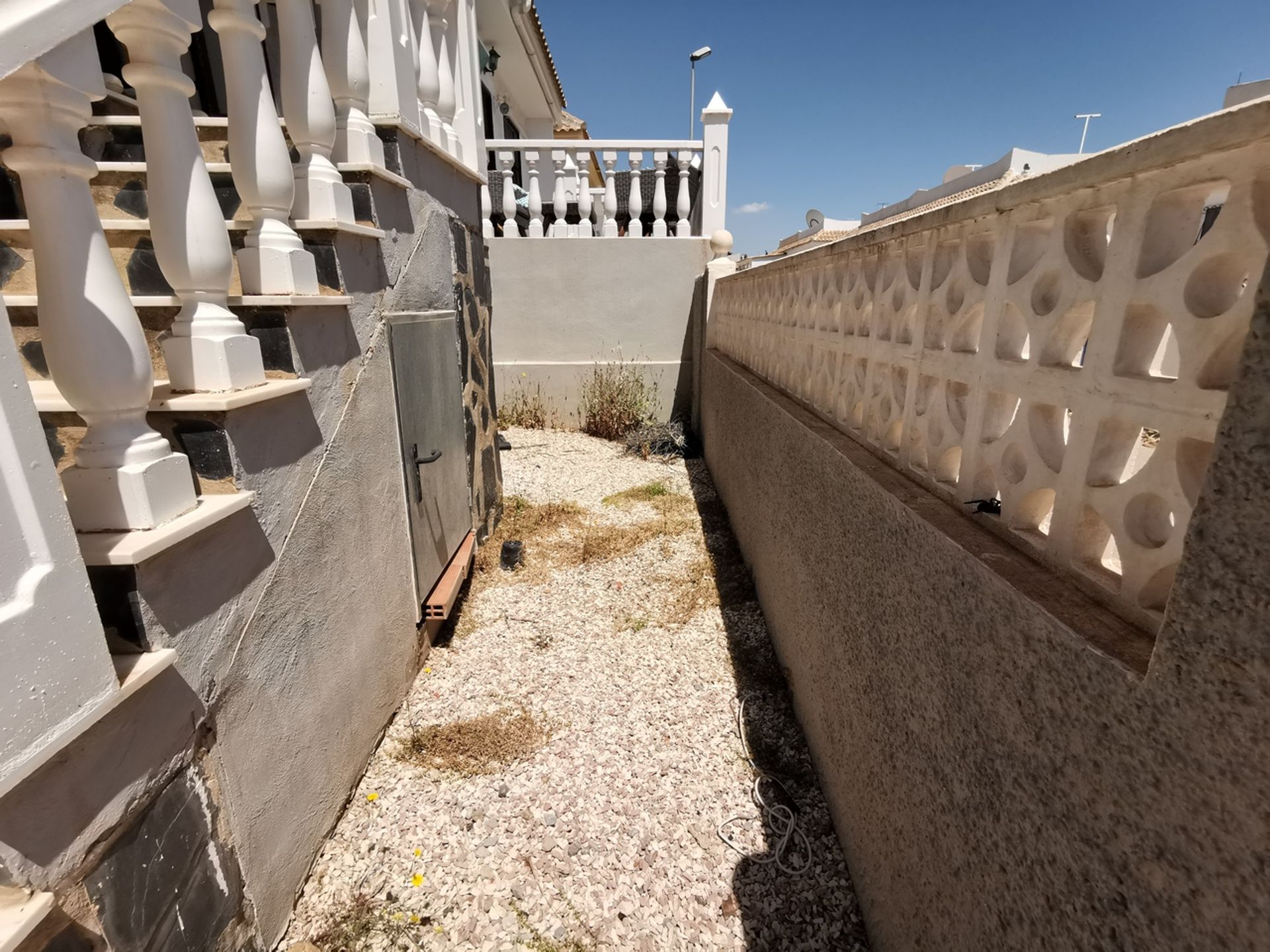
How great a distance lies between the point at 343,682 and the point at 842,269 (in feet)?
7.91

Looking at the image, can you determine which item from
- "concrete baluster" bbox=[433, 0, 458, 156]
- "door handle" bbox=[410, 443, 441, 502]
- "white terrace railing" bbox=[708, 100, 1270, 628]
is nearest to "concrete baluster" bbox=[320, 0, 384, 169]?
"concrete baluster" bbox=[433, 0, 458, 156]

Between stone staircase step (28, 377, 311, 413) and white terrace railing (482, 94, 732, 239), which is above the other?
white terrace railing (482, 94, 732, 239)

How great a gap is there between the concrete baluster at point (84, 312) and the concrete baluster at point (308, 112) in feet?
3.16

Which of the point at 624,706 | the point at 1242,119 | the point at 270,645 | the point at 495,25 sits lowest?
the point at 624,706

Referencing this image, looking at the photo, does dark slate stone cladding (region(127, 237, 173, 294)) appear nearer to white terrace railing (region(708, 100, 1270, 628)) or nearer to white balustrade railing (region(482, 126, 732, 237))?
white terrace railing (region(708, 100, 1270, 628))

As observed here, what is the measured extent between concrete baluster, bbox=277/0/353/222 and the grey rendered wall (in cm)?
196

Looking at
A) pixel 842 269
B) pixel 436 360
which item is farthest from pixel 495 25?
pixel 842 269

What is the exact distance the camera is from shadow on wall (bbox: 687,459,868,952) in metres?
1.85

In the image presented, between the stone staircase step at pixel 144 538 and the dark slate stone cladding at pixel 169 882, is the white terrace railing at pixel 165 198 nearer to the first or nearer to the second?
the stone staircase step at pixel 144 538

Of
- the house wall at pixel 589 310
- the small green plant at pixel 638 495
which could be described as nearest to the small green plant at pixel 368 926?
the small green plant at pixel 638 495

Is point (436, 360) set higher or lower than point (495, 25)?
lower

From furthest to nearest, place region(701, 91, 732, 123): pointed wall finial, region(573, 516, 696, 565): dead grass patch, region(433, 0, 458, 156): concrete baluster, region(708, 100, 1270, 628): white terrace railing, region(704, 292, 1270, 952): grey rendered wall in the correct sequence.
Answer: region(701, 91, 732, 123): pointed wall finial, region(573, 516, 696, 565): dead grass patch, region(433, 0, 458, 156): concrete baluster, region(708, 100, 1270, 628): white terrace railing, region(704, 292, 1270, 952): grey rendered wall

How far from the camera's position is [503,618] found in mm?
3594

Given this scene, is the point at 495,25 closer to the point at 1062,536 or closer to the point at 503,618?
the point at 503,618
